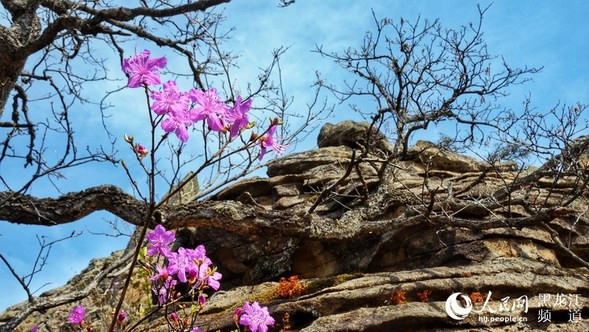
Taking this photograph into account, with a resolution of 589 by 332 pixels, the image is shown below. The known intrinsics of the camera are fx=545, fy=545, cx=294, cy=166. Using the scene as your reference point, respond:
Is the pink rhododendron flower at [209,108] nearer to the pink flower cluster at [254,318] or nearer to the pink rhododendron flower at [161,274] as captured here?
the pink rhododendron flower at [161,274]

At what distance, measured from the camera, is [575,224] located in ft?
25.2

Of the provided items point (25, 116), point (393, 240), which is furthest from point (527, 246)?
point (25, 116)

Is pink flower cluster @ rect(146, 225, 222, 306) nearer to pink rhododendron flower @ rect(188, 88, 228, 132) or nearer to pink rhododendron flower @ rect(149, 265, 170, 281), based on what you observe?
pink rhododendron flower @ rect(149, 265, 170, 281)

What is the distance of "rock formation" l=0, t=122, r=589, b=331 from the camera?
5.92m

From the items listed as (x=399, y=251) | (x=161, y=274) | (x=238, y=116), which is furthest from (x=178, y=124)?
(x=399, y=251)

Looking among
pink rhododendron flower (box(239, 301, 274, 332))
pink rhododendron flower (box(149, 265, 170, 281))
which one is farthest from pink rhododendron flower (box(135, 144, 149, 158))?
pink rhododendron flower (box(239, 301, 274, 332))

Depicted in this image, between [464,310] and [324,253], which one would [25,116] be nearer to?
[324,253]

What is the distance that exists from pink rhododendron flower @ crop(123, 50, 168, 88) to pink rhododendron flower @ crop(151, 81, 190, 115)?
57 mm

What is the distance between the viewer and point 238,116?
265 cm

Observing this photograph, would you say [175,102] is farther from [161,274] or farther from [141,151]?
[161,274]

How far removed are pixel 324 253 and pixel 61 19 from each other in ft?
15.9

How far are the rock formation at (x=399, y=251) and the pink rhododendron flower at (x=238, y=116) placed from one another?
320 cm

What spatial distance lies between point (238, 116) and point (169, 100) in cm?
36

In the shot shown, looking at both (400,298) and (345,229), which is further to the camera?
(345,229)
